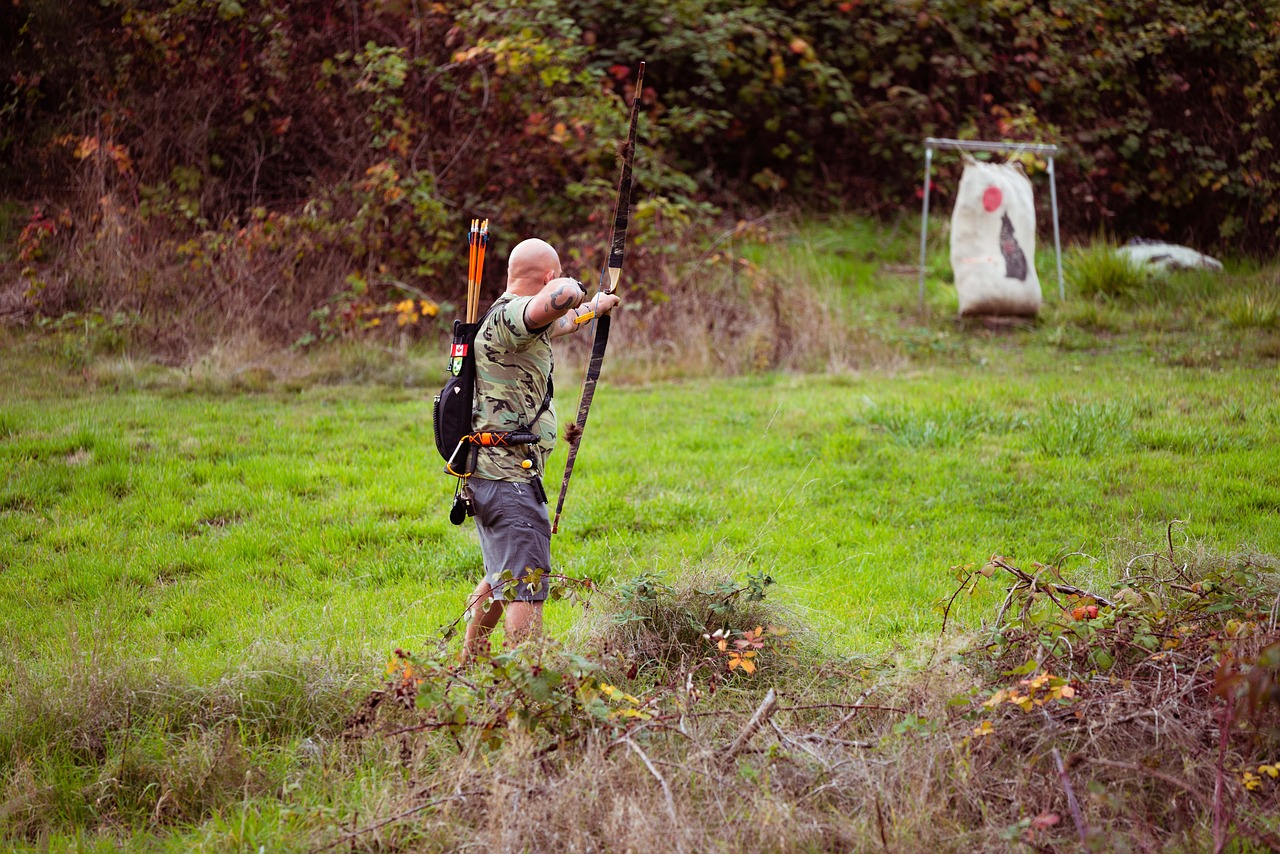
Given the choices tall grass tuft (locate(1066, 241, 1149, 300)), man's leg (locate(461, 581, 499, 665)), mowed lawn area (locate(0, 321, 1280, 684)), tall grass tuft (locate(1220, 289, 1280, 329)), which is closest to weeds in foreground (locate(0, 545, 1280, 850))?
man's leg (locate(461, 581, 499, 665))

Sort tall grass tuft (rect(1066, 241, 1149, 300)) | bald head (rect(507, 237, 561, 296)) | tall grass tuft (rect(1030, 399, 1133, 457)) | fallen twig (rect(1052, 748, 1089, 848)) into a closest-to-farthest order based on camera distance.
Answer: fallen twig (rect(1052, 748, 1089, 848)) < bald head (rect(507, 237, 561, 296)) < tall grass tuft (rect(1030, 399, 1133, 457)) < tall grass tuft (rect(1066, 241, 1149, 300))

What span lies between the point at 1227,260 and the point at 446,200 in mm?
9882

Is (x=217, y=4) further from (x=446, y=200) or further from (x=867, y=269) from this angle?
(x=867, y=269)

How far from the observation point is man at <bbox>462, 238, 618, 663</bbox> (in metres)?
4.11

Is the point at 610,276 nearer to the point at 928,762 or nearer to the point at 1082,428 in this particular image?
the point at 928,762

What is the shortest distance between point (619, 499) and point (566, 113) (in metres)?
6.77

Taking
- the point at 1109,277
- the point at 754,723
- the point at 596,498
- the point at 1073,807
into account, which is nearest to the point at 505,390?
the point at 754,723

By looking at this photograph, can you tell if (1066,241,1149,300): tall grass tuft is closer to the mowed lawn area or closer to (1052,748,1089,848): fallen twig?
the mowed lawn area

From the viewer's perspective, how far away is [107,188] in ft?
41.1

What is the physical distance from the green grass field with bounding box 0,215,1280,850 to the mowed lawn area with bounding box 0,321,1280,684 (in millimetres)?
22

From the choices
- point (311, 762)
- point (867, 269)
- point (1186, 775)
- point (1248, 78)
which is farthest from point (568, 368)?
point (1248, 78)

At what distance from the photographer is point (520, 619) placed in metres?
4.11

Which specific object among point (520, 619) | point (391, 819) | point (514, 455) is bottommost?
point (391, 819)

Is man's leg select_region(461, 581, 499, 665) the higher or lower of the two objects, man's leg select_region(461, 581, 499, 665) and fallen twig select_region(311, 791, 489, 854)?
the higher
